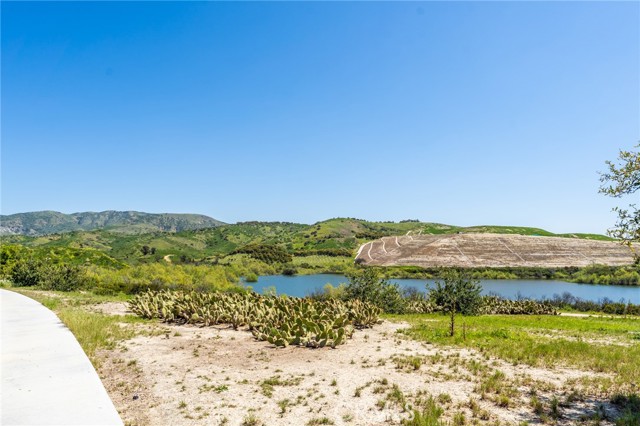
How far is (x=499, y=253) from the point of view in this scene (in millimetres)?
82188

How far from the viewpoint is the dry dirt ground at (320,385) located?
7.15 metres

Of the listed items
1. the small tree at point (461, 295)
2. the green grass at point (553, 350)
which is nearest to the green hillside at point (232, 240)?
the small tree at point (461, 295)

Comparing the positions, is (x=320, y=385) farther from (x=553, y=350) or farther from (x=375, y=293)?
(x=375, y=293)

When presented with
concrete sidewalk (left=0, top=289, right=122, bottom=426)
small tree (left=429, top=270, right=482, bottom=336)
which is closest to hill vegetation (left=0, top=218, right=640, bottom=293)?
concrete sidewalk (left=0, top=289, right=122, bottom=426)

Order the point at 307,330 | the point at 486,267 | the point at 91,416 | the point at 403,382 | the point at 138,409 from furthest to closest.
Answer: the point at 486,267, the point at 307,330, the point at 403,382, the point at 138,409, the point at 91,416

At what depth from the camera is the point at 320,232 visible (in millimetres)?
170750

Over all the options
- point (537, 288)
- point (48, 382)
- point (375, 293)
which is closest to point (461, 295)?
point (375, 293)

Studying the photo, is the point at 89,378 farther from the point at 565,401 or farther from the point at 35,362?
the point at 565,401

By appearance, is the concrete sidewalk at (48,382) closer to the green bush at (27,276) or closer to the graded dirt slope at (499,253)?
the green bush at (27,276)

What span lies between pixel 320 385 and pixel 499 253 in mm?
83247

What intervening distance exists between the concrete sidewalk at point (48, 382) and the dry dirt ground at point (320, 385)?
68 cm

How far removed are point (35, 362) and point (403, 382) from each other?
8.95 metres

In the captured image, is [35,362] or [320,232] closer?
[35,362]

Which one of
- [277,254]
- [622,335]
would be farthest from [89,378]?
[277,254]
